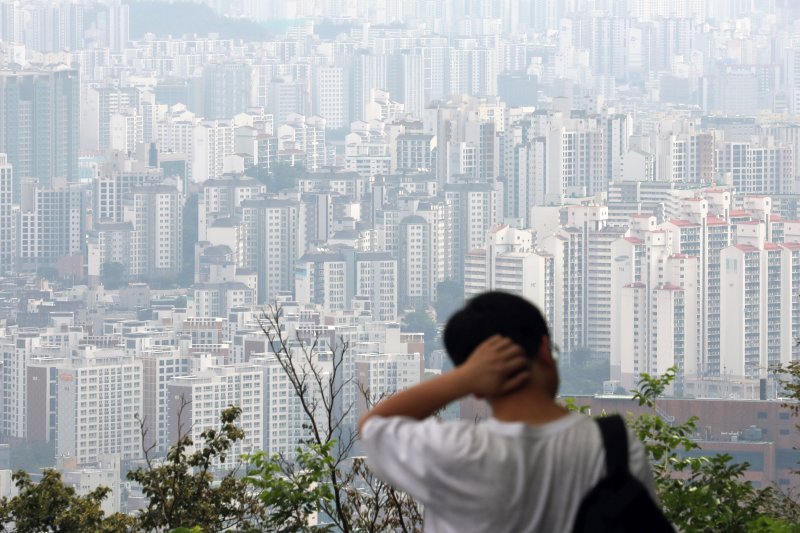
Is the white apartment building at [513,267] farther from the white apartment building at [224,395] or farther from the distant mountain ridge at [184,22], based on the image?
the distant mountain ridge at [184,22]

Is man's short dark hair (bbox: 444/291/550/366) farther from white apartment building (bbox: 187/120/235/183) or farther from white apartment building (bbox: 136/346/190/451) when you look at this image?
white apartment building (bbox: 187/120/235/183)

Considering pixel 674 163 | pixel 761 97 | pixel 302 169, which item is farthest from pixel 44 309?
pixel 761 97

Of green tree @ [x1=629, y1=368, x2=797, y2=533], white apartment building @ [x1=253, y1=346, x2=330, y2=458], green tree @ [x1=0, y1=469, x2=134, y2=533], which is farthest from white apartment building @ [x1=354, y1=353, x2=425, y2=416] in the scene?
green tree @ [x1=629, y1=368, x2=797, y2=533]

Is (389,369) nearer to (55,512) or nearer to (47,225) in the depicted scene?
(47,225)

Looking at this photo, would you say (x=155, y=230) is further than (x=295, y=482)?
Yes

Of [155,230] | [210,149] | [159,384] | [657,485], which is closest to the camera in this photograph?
[657,485]

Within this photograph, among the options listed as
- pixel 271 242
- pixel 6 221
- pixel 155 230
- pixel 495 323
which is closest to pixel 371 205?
pixel 271 242
